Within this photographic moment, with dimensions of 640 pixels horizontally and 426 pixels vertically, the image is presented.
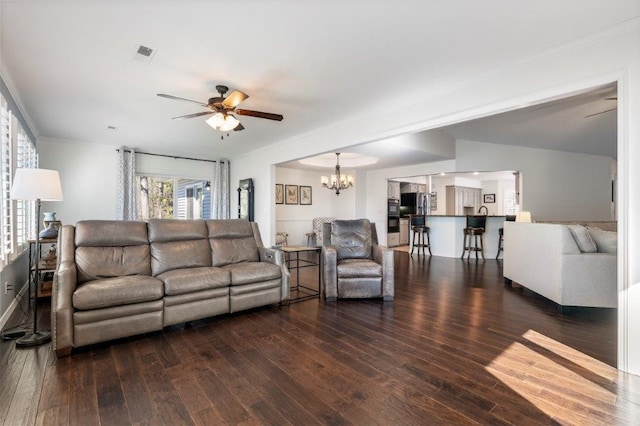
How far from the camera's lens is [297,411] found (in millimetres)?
1771

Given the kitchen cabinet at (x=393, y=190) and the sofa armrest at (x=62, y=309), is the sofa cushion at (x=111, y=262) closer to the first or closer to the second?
the sofa armrest at (x=62, y=309)

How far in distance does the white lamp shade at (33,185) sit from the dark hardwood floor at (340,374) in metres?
1.28

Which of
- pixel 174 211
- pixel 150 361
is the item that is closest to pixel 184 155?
pixel 174 211

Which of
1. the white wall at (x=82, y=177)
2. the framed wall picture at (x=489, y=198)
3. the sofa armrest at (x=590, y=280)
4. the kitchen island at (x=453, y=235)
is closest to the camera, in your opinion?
the sofa armrest at (x=590, y=280)

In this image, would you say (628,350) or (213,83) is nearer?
(628,350)

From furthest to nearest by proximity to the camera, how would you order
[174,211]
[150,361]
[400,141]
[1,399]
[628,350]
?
[174,211] < [400,141] < [150,361] < [628,350] < [1,399]

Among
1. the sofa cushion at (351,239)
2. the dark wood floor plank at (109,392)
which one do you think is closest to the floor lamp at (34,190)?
the dark wood floor plank at (109,392)

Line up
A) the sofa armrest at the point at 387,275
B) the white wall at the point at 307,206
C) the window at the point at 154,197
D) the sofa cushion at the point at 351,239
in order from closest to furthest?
1. the sofa armrest at the point at 387,275
2. the sofa cushion at the point at 351,239
3. the window at the point at 154,197
4. the white wall at the point at 307,206

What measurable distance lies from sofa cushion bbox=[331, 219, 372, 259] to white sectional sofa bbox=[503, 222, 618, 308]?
2184 mm

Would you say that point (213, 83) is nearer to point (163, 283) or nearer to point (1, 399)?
point (163, 283)

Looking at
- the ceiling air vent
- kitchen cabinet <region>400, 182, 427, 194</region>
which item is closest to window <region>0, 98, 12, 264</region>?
the ceiling air vent

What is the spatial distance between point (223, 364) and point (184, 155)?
20.9 ft

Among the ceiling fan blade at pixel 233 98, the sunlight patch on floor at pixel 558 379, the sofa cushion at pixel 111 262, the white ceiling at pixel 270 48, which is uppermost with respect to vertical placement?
the white ceiling at pixel 270 48

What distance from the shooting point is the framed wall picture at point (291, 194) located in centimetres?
897
